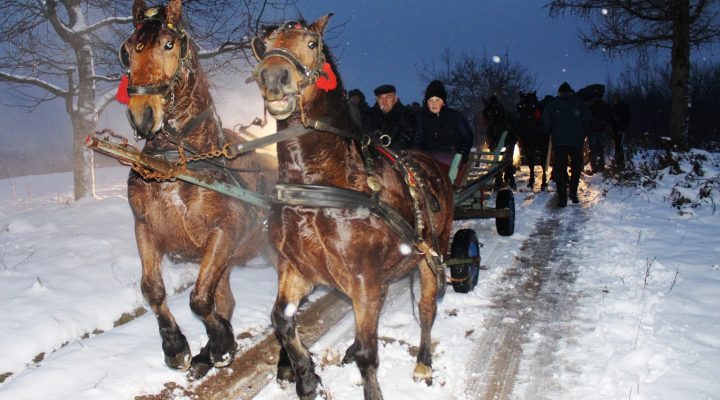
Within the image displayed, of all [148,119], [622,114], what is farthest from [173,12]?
[622,114]

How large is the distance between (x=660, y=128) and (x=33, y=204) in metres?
31.4

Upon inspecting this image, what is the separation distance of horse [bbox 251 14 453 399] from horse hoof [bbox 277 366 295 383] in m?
0.36

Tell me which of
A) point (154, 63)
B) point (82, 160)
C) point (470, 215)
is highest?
point (154, 63)

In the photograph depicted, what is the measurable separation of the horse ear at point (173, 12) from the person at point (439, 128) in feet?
11.6

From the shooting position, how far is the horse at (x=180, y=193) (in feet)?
11.3

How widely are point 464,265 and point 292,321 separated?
94.5 inches

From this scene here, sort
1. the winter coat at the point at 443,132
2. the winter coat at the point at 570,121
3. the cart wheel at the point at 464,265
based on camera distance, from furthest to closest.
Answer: the winter coat at the point at 570,121, the winter coat at the point at 443,132, the cart wheel at the point at 464,265

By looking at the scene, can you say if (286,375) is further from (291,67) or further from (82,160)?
(82,160)

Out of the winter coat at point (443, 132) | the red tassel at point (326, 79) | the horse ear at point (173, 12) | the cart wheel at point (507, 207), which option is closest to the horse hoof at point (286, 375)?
the red tassel at point (326, 79)

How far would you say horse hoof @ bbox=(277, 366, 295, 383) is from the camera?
3.70m

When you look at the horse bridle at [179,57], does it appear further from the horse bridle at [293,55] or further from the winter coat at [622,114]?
the winter coat at [622,114]

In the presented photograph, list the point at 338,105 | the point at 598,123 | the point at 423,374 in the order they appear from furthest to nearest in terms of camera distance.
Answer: the point at 598,123
the point at 423,374
the point at 338,105

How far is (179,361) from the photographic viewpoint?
3830 millimetres

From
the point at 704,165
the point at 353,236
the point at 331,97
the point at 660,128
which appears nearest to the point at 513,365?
the point at 353,236
